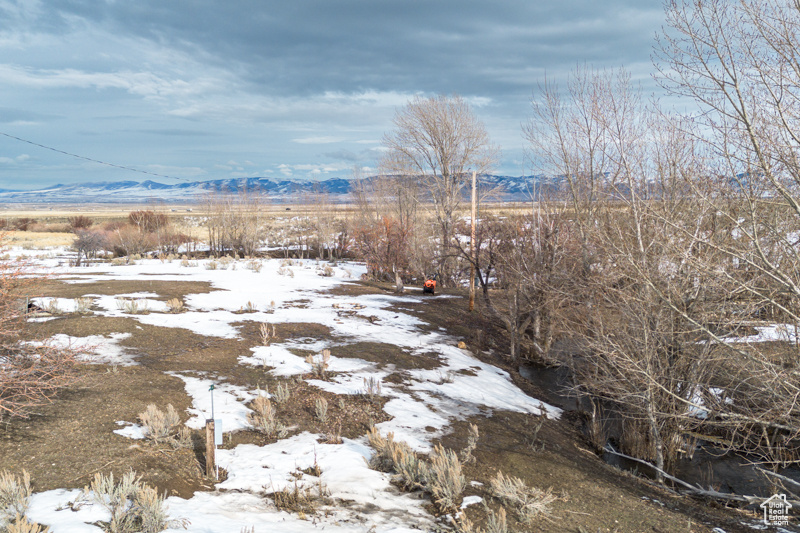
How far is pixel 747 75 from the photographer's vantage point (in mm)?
4934

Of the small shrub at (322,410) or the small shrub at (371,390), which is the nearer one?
the small shrub at (322,410)

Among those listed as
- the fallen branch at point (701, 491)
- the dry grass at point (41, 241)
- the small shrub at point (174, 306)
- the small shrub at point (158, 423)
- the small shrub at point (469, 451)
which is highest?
the dry grass at point (41, 241)

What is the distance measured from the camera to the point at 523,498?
516cm

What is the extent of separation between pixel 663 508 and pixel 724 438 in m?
3.76

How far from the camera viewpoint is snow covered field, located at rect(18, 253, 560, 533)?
450 centimetres

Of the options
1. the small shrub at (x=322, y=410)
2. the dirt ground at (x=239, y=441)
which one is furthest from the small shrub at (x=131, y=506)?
the small shrub at (x=322, y=410)

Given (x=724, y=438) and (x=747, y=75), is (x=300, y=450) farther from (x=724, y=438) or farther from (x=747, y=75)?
(x=724, y=438)

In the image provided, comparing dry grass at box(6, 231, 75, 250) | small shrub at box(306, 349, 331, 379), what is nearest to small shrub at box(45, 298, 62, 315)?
small shrub at box(306, 349, 331, 379)

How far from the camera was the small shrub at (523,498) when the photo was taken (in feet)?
16.1

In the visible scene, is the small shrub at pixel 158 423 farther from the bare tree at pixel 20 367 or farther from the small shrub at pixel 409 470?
the small shrub at pixel 409 470

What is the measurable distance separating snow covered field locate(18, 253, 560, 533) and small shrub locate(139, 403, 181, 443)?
0.21 m

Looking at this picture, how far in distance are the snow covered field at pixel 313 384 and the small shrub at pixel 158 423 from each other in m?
0.21

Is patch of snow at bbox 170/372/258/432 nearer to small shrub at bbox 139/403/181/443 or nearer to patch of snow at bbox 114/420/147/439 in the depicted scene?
small shrub at bbox 139/403/181/443

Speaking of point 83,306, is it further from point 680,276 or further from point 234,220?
point 234,220
